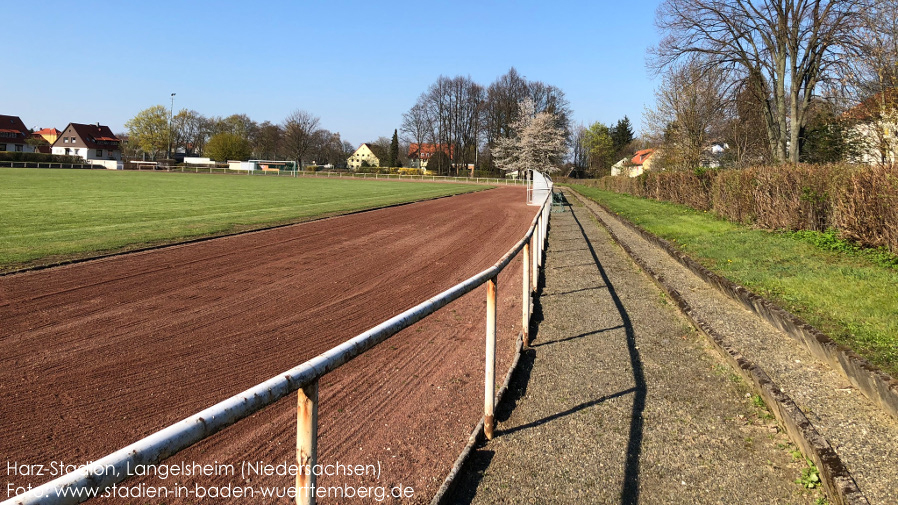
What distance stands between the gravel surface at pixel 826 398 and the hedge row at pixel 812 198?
3.34 metres

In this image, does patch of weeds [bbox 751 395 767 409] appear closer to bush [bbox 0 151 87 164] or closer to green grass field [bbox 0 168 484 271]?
green grass field [bbox 0 168 484 271]

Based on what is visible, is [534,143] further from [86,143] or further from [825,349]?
[86,143]

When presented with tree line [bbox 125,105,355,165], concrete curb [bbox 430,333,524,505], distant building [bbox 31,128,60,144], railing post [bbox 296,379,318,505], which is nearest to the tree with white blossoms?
tree line [bbox 125,105,355,165]

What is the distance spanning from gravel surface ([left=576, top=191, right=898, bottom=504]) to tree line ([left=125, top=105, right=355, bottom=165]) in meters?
99.6

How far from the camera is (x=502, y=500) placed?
325 centimetres

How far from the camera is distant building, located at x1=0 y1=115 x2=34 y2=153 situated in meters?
95.5

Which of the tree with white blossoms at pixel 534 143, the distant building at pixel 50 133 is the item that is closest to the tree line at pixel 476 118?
the tree with white blossoms at pixel 534 143

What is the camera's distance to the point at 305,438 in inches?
76.0

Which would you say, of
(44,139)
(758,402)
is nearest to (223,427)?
(758,402)

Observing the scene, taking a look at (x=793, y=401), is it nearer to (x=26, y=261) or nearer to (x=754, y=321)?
(x=754, y=321)

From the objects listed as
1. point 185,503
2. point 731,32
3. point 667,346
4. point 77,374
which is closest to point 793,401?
point 667,346

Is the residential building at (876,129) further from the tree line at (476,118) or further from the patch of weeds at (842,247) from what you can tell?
the tree line at (476,118)

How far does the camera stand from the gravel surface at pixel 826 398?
336 cm

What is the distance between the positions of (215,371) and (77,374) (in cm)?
111
